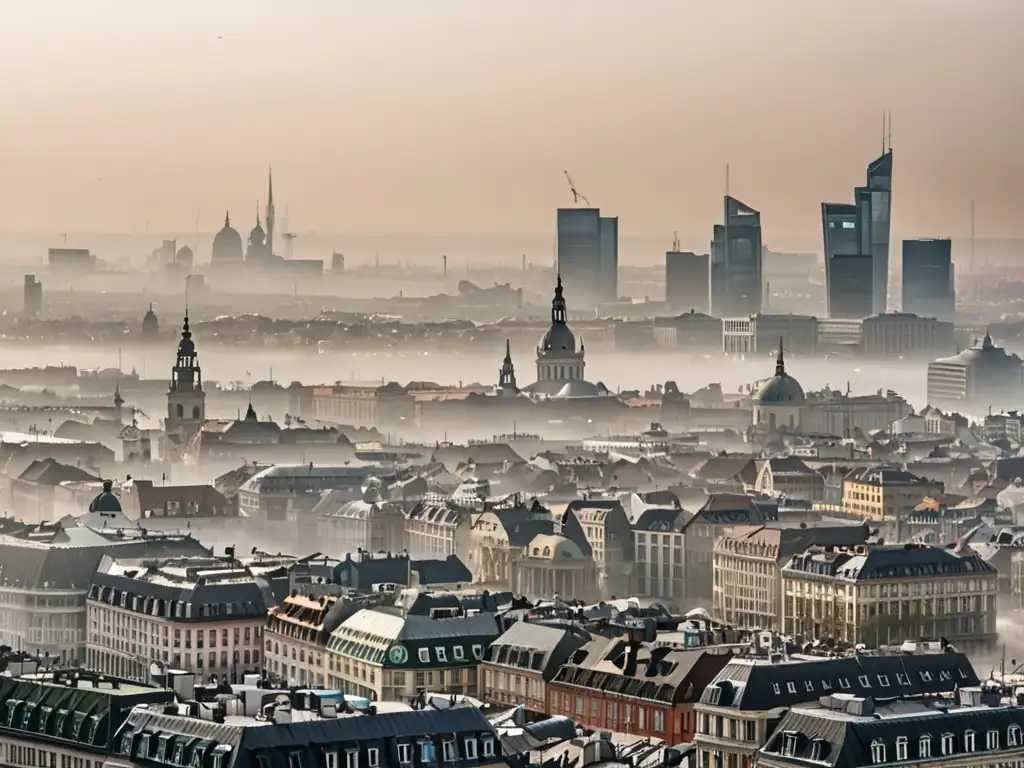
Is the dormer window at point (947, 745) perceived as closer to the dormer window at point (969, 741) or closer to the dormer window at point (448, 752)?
the dormer window at point (969, 741)

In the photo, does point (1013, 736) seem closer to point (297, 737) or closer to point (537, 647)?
point (297, 737)

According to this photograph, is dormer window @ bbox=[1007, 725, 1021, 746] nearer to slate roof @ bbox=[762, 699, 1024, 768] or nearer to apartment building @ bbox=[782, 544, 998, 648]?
A: slate roof @ bbox=[762, 699, 1024, 768]

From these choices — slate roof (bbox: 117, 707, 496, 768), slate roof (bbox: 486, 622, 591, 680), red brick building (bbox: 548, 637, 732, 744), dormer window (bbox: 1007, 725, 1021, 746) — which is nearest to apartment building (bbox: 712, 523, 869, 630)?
slate roof (bbox: 486, 622, 591, 680)

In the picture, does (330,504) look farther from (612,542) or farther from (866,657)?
(866,657)

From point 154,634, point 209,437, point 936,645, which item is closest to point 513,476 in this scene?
point 209,437

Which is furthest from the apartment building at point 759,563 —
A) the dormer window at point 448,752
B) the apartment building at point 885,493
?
the dormer window at point 448,752

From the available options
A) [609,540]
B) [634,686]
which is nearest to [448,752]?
[634,686]
